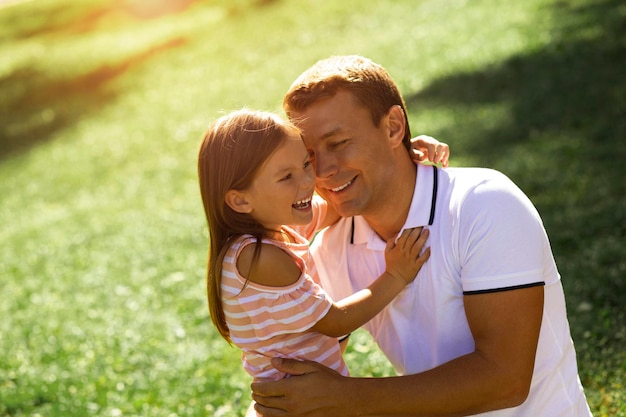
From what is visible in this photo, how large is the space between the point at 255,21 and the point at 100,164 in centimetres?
911

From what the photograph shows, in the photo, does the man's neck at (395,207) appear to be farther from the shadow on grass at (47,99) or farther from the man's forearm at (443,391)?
the shadow on grass at (47,99)

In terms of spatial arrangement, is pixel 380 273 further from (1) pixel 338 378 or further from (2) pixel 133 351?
(2) pixel 133 351

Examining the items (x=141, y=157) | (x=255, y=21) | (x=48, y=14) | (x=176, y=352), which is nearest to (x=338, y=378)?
(x=176, y=352)

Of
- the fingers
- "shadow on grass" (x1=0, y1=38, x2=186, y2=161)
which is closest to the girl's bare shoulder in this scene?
the fingers

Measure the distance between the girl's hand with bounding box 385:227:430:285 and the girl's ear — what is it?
63 cm

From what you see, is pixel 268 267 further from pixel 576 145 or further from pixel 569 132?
pixel 569 132

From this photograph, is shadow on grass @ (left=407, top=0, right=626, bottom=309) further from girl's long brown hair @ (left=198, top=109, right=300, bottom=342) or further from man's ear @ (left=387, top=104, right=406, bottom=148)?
girl's long brown hair @ (left=198, top=109, right=300, bottom=342)

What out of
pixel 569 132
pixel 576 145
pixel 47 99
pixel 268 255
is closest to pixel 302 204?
pixel 268 255

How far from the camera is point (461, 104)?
44.7 ft

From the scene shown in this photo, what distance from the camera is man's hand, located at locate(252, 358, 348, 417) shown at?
128 inches

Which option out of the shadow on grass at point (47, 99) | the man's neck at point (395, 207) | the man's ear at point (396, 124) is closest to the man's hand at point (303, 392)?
the man's neck at point (395, 207)

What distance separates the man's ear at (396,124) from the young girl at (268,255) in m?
0.41

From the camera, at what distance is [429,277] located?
3379 millimetres

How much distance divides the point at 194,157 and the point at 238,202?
11.8 meters
